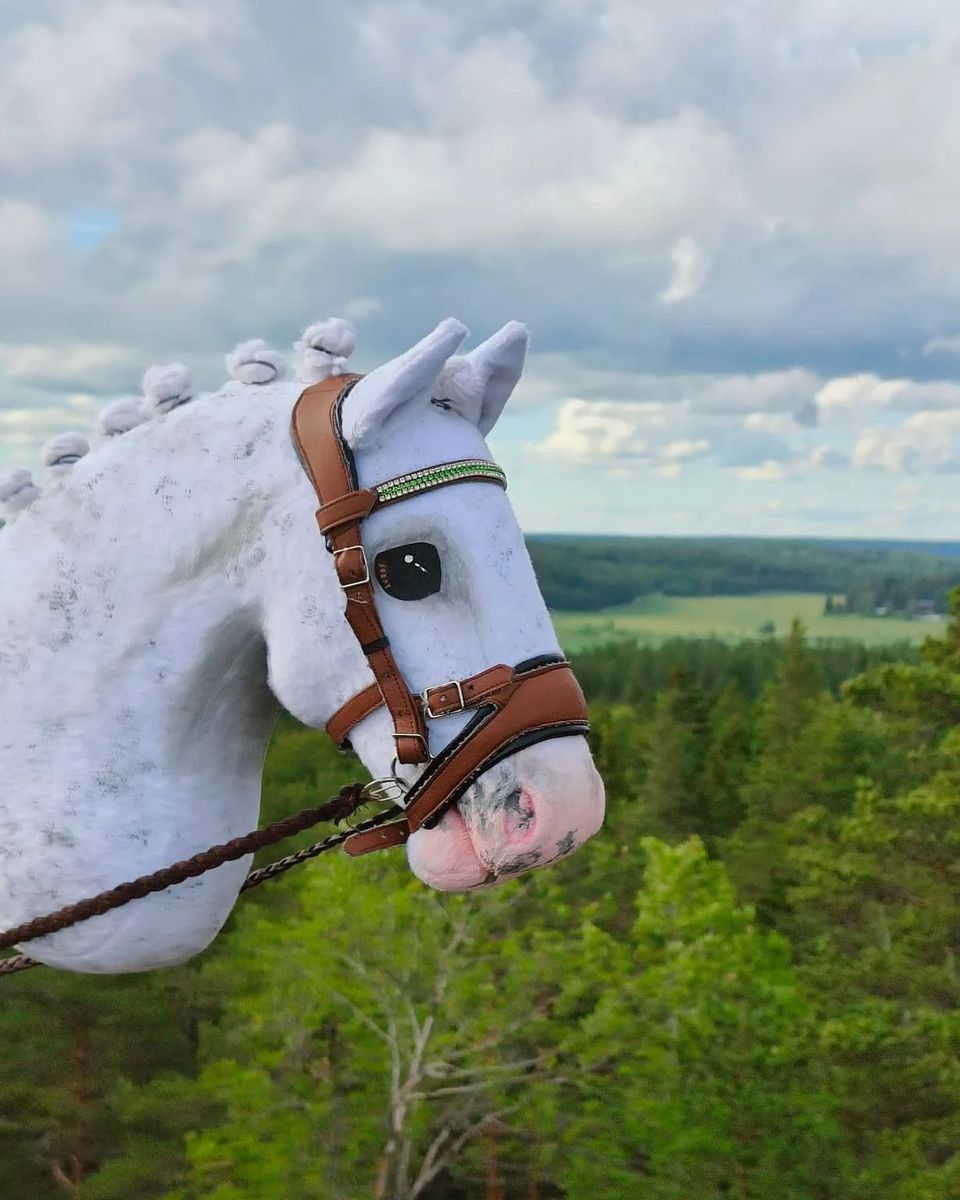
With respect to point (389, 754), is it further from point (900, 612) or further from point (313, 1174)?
point (900, 612)

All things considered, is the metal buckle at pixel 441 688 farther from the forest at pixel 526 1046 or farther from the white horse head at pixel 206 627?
the forest at pixel 526 1046

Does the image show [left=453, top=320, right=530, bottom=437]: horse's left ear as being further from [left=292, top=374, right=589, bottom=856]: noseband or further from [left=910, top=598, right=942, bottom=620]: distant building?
[left=910, top=598, right=942, bottom=620]: distant building

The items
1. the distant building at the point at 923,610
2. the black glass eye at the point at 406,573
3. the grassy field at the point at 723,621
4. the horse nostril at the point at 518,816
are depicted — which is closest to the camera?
the horse nostril at the point at 518,816

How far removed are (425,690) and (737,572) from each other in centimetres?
18272

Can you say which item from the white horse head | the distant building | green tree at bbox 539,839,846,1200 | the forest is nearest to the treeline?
the distant building

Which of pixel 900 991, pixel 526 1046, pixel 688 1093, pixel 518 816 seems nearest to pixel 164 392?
pixel 518 816

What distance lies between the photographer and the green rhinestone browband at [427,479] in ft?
6.82

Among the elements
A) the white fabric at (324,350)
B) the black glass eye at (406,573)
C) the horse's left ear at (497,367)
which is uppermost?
the white fabric at (324,350)

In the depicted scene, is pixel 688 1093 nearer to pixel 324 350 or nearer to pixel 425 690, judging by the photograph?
pixel 425 690

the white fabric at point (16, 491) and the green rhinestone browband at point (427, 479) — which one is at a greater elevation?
the white fabric at point (16, 491)

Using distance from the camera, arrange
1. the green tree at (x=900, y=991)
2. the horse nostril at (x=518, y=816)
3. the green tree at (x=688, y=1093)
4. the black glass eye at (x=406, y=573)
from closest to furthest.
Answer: the horse nostril at (x=518, y=816), the black glass eye at (x=406, y=573), the green tree at (x=688, y=1093), the green tree at (x=900, y=991)

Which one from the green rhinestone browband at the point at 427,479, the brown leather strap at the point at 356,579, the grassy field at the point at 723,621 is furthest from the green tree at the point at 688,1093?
the grassy field at the point at 723,621

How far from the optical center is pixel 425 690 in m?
2.06

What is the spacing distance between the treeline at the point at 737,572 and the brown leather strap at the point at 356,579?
138892 millimetres
